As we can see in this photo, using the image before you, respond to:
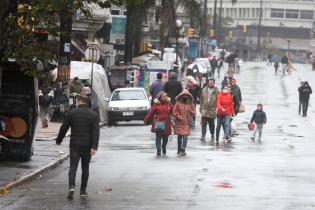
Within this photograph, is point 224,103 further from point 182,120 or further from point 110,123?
point 110,123

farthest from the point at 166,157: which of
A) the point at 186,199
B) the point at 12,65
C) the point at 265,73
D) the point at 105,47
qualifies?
the point at 265,73

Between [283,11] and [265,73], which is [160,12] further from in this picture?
[283,11]

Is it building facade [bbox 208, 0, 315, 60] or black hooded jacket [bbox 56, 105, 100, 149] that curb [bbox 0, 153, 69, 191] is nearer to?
black hooded jacket [bbox 56, 105, 100, 149]

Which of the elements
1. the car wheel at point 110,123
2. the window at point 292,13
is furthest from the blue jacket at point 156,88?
the window at point 292,13

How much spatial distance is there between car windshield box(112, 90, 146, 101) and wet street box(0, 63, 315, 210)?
6.97 meters

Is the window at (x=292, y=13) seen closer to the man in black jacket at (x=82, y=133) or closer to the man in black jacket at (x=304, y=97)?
the man in black jacket at (x=304, y=97)

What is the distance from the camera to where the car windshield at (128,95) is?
41281 millimetres

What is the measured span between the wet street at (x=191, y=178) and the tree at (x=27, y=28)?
7.48ft

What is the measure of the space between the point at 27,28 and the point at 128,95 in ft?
71.2

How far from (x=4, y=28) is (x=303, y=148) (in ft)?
38.4

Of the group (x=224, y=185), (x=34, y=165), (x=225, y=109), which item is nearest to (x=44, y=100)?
(x=225, y=109)

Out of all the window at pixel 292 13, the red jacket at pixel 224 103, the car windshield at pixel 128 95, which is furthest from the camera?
the window at pixel 292 13

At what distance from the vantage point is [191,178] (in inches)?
776

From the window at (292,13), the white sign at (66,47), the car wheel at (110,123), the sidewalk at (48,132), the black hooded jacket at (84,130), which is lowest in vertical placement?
the car wheel at (110,123)
